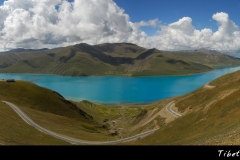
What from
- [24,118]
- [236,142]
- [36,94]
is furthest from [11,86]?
[236,142]

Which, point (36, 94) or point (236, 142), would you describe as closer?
point (236, 142)

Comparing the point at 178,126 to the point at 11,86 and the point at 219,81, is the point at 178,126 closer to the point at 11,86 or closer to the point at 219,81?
the point at 219,81

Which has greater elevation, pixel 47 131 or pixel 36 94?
pixel 36 94

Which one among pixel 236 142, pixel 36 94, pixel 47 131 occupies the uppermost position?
pixel 36 94
